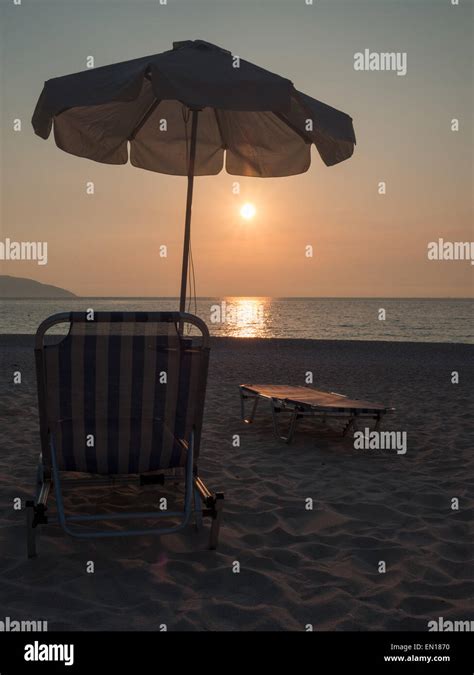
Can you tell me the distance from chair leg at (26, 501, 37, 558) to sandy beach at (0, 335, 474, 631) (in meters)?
0.06

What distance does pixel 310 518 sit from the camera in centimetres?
388

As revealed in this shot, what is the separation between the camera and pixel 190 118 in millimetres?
5676

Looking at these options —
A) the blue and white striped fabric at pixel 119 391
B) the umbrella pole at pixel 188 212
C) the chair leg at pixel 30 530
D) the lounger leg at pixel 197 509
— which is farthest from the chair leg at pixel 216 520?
the umbrella pole at pixel 188 212

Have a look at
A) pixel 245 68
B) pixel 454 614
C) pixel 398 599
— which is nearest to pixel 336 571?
pixel 398 599

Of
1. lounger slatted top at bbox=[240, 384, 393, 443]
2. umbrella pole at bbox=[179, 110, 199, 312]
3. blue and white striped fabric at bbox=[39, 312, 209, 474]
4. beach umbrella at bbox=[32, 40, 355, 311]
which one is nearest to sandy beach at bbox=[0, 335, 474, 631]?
lounger slatted top at bbox=[240, 384, 393, 443]

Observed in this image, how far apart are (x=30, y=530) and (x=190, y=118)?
13.6 feet

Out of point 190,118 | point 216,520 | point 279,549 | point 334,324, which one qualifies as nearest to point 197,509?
point 216,520

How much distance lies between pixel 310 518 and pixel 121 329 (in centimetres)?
178

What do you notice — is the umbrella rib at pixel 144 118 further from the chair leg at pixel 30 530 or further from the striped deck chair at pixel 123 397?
the chair leg at pixel 30 530

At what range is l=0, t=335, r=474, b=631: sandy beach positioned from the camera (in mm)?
2703

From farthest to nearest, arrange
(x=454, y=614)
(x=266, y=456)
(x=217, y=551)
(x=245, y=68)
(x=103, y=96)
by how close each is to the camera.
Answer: (x=266, y=456) → (x=245, y=68) → (x=103, y=96) → (x=217, y=551) → (x=454, y=614)

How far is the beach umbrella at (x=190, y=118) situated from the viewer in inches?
148

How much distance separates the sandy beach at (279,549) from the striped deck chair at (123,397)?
29 cm
